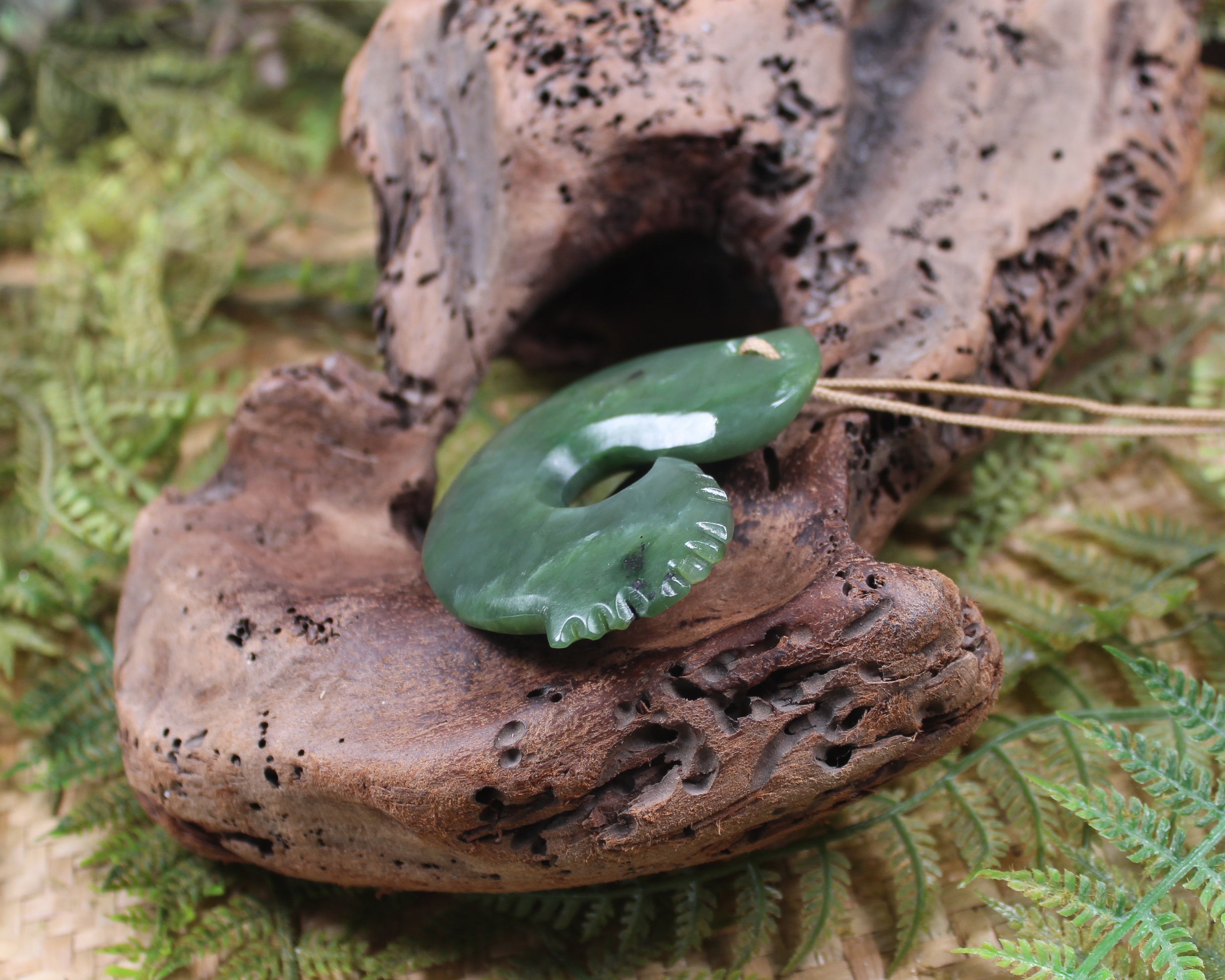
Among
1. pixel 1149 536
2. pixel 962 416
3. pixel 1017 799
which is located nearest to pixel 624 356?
pixel 962 416

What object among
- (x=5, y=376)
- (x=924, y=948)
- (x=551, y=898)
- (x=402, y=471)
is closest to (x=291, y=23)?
(x=5, y=376)

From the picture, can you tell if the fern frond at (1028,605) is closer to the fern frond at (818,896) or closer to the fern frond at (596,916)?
the fern frond at (818,896)

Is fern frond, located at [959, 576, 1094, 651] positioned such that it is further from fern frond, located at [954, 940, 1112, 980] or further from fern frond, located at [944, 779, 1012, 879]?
fern frond, located at [954, 940, 1112, 980]

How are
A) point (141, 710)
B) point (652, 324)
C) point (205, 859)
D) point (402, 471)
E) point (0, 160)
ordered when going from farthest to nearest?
point (0, 160)
point (652, 324)
point (402, 471)
point (205, 859)
point (141, 710)

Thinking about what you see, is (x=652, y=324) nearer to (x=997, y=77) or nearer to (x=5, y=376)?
(x=997, y=77)

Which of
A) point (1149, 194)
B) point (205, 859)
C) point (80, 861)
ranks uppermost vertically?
point (1149, 194)

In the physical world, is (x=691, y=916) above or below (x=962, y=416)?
below

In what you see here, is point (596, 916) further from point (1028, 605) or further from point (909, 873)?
point (1028, 605)
